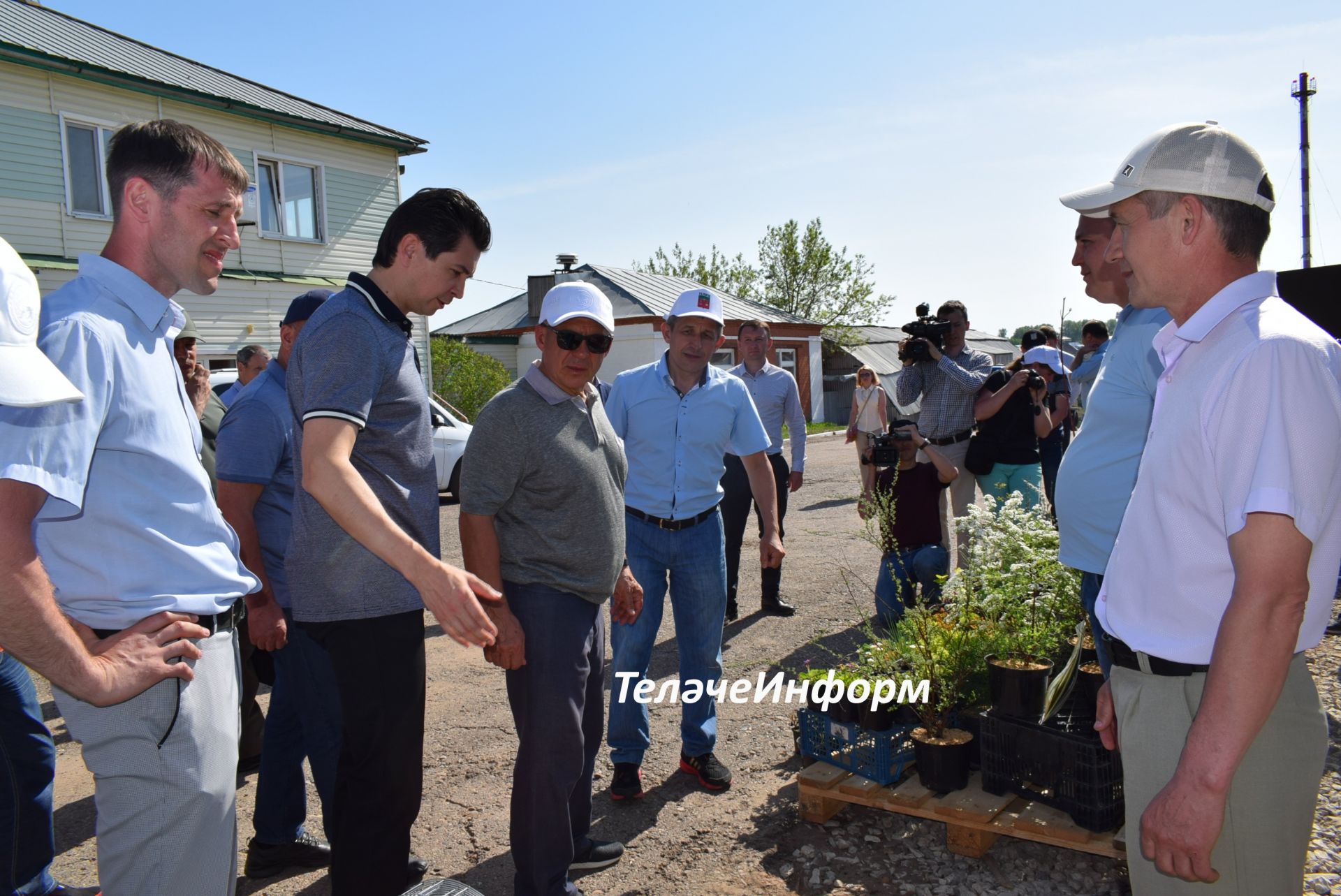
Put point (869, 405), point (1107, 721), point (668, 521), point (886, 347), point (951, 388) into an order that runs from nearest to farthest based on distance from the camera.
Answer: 1. point (1107, 721)
2. point (668, 521)
3. point (951, 388)
4. point (869, 405)
5. point (886, 347)

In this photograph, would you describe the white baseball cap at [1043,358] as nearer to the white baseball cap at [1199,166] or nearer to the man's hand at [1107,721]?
the man's hand at [1107,721]

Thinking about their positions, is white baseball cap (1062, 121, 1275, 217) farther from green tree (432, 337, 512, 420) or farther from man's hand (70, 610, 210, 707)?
green tree (432, 337, 512, 420)

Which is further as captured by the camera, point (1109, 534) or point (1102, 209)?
point (1109, 534)

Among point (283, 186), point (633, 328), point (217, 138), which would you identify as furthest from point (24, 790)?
point (633, 328)

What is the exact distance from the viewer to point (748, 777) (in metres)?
4.27

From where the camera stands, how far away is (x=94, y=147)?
14.4m

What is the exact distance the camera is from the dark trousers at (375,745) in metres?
2.51

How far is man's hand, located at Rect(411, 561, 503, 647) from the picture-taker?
206 centimetres

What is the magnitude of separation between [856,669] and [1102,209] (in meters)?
2.47

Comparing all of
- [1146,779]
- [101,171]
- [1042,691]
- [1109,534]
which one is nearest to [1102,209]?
[1146,779]

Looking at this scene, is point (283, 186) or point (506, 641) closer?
point (506, 641)

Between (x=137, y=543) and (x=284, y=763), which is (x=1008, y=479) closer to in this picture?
(x=284, y=763)

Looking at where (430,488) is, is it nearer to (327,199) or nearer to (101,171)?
(101,171)

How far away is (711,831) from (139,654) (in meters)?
2.61
